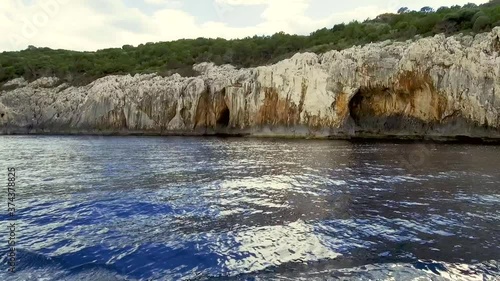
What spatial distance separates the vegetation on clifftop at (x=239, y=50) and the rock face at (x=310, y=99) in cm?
816

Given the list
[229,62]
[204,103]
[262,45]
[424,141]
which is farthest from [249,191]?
[262,45]

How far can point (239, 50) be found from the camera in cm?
7794

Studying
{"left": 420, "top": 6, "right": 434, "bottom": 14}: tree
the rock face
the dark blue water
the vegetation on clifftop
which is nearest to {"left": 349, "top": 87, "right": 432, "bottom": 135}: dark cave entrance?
the rock face

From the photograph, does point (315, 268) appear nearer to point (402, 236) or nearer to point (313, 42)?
point (402, 236)

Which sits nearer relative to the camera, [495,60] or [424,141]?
[495,60]

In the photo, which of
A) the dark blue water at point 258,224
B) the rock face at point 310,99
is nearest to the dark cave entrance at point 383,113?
the rock face at point 310,99

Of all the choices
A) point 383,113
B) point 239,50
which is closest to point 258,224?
point 383,113

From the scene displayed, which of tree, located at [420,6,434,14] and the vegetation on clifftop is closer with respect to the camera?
the vegetation on clifftop

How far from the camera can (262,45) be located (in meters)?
80.3

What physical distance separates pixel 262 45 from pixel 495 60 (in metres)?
48.5

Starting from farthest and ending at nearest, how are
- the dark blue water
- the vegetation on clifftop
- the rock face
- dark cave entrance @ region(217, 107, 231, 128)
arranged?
dark cave entrance @ region(217, 107, 231, 128)
the vegetation on clifftop
the rock face
the dark blue water

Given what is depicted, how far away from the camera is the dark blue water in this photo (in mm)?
7914

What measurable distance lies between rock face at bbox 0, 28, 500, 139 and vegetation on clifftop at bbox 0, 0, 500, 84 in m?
8.16

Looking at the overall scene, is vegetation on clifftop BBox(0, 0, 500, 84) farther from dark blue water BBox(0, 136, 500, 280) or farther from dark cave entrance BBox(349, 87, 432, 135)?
dark blue water BBox(0, 136, 500, 280)
